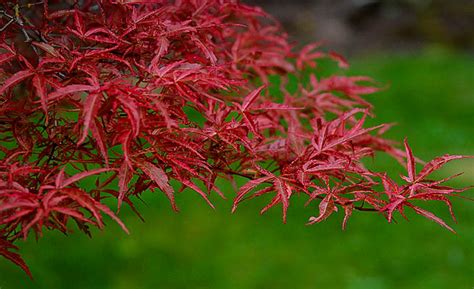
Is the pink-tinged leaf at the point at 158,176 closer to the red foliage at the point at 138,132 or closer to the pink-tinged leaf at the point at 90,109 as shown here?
the red foliage at the point at 138,132

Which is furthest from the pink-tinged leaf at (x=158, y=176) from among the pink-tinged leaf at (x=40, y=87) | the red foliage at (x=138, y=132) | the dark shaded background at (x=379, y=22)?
the dark shaded background at (x=379, y=22)

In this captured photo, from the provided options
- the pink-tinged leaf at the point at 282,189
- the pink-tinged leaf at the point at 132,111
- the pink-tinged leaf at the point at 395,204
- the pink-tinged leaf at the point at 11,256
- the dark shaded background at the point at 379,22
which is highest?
the pink-tinged leaf at the point at 132,111

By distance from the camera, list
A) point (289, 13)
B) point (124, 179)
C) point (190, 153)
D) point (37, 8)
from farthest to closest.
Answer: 1. point (289, 13)
2. point (37, 8)
3. point (190, 153)
4. point (124, 179)

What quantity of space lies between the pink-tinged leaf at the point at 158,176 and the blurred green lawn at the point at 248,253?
2016 mm

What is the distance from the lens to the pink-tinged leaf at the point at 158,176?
4.68ft

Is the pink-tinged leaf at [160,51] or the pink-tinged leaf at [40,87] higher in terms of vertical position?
the pink-tinged leaf at [40,87]

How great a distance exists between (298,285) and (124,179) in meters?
2.20

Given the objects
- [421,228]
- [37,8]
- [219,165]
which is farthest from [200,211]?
[219,165]

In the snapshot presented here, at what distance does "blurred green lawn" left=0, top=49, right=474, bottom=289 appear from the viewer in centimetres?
343

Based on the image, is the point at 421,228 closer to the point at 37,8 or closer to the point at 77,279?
the point at 77,279

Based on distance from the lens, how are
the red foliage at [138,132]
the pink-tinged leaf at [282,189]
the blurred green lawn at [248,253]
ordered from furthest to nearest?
the blurred green lawn at [248,253] → the pink-tinged leaf at [282,189] → the red foliage at [138,132]

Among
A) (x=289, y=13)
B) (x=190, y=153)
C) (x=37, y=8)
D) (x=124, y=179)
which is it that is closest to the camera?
(x=124, y=179)

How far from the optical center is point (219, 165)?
170 centimetres

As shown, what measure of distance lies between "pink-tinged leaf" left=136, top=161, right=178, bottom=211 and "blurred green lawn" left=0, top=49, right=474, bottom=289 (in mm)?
2016
